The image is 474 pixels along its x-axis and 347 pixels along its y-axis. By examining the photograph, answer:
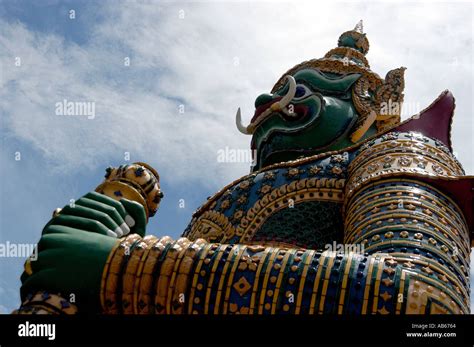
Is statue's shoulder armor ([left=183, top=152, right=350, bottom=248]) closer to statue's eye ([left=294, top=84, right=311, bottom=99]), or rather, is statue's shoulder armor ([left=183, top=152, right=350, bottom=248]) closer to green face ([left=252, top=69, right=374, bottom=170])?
green face ([left=252, top=69, right=374, bottom=170])

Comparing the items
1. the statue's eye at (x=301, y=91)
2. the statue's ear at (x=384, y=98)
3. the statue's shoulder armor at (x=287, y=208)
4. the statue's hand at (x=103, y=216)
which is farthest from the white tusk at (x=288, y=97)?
the statue's hand at (x=103, y=216)

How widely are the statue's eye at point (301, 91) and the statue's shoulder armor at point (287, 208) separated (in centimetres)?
123

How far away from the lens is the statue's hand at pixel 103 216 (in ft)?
19.2

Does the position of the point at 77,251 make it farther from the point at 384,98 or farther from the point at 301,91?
the point at 384,98

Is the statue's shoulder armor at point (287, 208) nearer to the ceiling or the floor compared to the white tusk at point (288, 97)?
nearer to the floor

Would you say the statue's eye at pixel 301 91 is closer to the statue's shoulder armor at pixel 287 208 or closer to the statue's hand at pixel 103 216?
the statue's shoulder armor at pixel 287 208

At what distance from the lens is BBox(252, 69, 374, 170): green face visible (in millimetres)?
8578

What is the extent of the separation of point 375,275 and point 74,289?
71.7 inches

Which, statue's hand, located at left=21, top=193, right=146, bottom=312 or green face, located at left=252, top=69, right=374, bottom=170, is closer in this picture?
statue's hand, located at left=21, top=193, right=146, bottom=312

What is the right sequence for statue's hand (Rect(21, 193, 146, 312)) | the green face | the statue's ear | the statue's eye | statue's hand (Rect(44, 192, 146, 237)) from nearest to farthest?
statue's hand (Rect(21, 193, 146, 312))
statue's hand (Rect(44, 192, 146, 237))
the green face
the statue's eye
the statue's ear

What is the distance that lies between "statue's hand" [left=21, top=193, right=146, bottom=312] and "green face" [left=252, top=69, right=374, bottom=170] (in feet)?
9.55

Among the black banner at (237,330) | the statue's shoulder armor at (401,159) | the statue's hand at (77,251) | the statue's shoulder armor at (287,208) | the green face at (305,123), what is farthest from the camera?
the green face at (305,123)

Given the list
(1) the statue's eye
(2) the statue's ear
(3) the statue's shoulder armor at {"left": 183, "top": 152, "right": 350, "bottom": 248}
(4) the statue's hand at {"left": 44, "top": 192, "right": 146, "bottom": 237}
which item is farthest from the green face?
(4) the statue's hand at {"left": 44, "top": 192, "right": 146, "bottom": 237}

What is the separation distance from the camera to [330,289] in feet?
17.3
